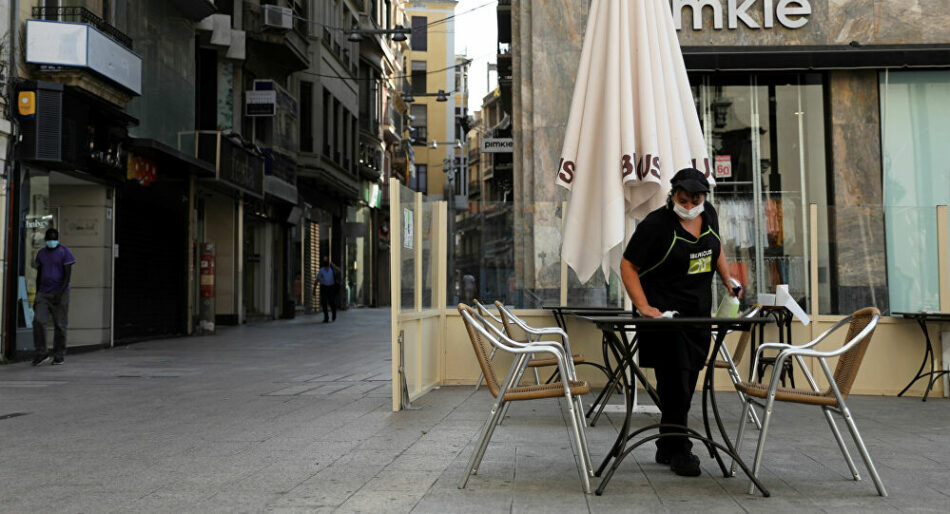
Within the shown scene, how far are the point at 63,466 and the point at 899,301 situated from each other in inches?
316

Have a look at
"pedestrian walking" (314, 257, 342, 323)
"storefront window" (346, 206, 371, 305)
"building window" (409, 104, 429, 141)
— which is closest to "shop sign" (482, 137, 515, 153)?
"pedestrian walking" (314, 257, 342, 323)

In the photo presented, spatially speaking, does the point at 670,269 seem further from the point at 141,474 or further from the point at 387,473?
the point at 141,474

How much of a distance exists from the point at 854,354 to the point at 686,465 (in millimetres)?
1074

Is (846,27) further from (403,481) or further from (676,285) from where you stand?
(403,481)

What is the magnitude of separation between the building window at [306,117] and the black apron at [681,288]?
29072 millimetres

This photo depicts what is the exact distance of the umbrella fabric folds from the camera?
7.20 metres

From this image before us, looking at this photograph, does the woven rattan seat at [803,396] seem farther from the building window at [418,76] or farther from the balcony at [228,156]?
the building window at [418,76]

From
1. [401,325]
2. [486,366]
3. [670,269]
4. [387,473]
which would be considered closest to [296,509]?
[387,473]

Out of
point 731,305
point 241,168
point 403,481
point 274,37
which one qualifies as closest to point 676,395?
point 731,305

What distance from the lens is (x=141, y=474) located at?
17.2 ft

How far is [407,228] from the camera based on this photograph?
827cm

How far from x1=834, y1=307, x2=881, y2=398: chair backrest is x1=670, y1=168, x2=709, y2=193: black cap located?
1.06 metres

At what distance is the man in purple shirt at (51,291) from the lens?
511 inches

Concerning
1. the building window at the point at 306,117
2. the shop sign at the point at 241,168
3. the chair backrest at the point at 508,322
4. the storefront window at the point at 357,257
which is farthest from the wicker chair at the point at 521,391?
the storefront window at the point at 357,257
